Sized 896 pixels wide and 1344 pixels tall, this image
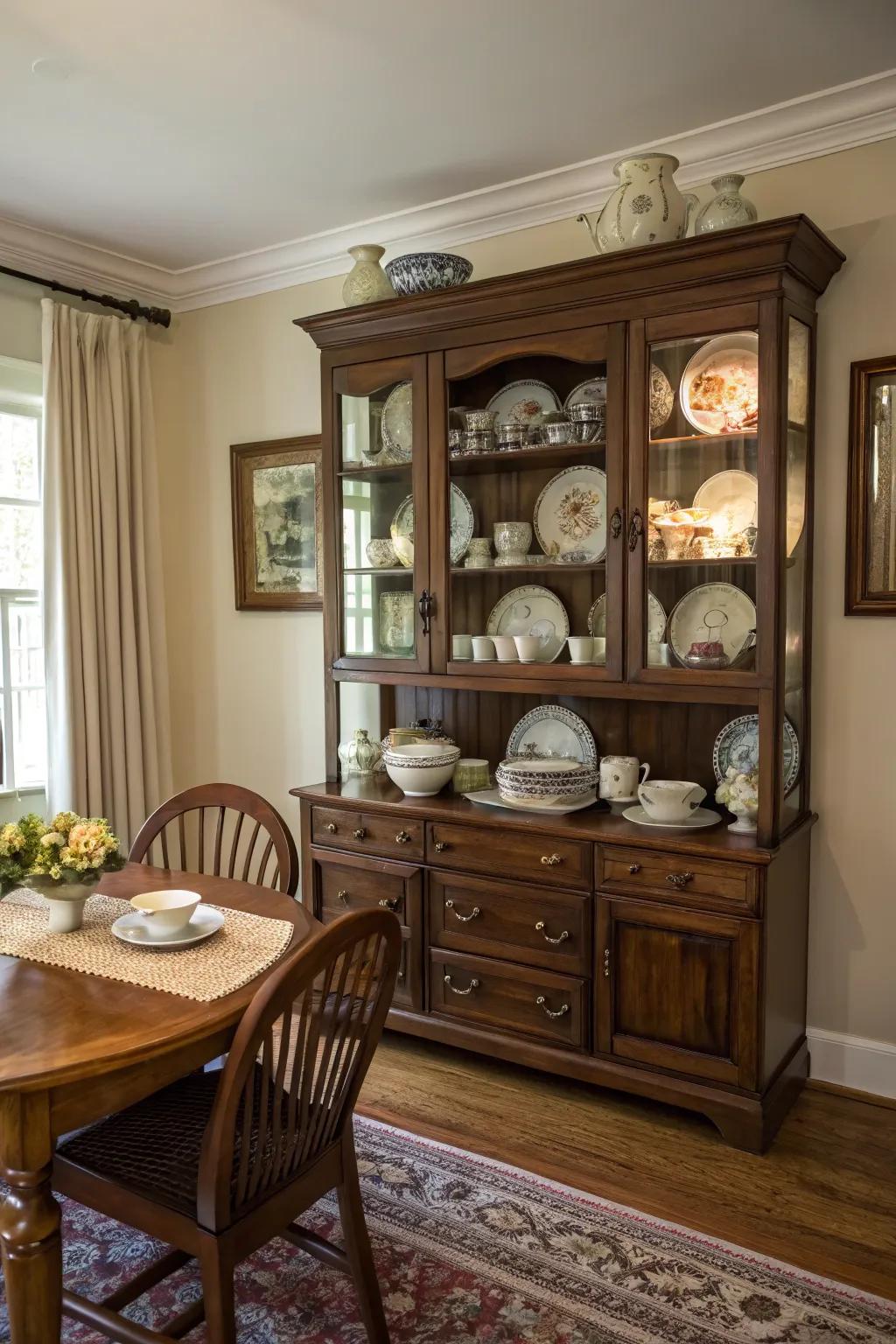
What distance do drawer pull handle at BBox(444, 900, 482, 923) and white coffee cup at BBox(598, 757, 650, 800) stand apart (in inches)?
19.7

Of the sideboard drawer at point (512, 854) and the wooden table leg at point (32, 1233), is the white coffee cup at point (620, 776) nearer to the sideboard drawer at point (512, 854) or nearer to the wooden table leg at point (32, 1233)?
the sideboard drawer at point (512, 854)

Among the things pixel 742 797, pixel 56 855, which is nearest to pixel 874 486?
pixel 742 797

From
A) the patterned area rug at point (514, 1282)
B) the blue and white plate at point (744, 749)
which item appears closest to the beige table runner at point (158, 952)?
the patterned area rug at point (514, 1282)

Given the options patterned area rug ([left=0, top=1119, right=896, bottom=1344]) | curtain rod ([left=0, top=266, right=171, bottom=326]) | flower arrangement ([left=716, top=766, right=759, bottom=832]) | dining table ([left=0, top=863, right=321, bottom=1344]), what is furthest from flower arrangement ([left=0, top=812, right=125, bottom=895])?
curtain rod ([left=0, top=266, right=171, bottom=326])

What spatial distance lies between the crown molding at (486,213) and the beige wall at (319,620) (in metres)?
0.05

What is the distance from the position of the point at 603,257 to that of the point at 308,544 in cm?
161

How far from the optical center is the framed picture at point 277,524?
12.2 feet

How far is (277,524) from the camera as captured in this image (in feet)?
12.5

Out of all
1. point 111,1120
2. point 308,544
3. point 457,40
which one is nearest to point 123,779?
point 308,544

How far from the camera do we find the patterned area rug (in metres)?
1.86

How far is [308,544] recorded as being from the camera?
3732 mm

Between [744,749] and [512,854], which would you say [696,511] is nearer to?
[744,749]

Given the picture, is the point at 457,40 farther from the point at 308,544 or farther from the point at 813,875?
the point at 813,875

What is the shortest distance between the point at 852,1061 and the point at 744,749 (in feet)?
3.03
